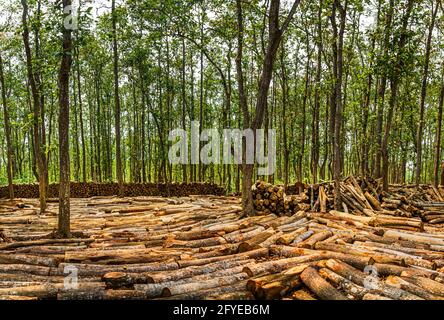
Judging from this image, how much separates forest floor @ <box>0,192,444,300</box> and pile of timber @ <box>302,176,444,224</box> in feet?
5.12

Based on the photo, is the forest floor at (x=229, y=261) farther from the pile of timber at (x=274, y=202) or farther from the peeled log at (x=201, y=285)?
the pile of timber at (x=274, y=202)

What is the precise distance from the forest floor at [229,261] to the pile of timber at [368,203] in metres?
1.56

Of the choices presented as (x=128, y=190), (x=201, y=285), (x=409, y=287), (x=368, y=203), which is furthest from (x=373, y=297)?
(x=128, y=190)

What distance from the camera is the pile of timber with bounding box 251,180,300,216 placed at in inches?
462

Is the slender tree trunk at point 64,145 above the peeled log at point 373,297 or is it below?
above

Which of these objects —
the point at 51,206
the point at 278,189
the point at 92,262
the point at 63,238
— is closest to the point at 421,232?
the point at 278,189

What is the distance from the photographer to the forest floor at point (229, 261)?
507 centimetres

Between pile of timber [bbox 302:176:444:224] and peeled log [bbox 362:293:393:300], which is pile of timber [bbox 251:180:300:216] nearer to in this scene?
pile of timber [bbox 302:176:444:224]

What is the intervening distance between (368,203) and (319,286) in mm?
7977

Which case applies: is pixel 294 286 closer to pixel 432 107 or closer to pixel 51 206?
pixel 51 206

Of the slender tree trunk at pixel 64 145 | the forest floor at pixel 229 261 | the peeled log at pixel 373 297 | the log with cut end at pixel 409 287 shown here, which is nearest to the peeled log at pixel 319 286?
the forest floor at pixel 229 261

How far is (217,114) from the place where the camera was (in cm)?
3400
